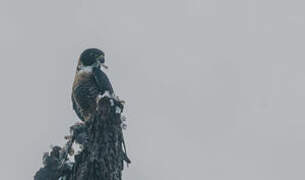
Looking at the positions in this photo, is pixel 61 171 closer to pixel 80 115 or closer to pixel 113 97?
pixel 113 97

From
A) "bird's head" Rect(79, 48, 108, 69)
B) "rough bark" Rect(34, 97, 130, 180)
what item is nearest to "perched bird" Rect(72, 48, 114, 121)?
"bird's head" Rect(79, 48, 108, 69)

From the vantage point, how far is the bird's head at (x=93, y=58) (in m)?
9.41

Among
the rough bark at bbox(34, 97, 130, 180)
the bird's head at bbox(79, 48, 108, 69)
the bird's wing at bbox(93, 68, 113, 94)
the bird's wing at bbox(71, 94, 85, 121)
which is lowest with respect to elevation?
the rough bark at bbox(34, 97, 130, 180)

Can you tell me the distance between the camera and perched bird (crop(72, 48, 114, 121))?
8.65 m

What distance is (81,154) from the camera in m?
6.30

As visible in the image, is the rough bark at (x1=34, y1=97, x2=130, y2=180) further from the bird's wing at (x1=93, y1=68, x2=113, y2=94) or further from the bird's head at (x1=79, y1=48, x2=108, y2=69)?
the bird's head at (x1=79, y1=48, x2=108, y2=69)

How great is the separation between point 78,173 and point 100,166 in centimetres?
34

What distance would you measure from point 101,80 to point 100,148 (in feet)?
9.17

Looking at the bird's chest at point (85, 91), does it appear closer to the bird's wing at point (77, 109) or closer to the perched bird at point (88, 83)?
the perched bird at point (88, 83)

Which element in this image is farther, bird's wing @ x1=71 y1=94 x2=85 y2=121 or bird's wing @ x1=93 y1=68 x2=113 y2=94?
bird's wing @ x1=71 y1=94 x2=85 y2=121

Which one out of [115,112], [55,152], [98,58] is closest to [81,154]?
[115,112]

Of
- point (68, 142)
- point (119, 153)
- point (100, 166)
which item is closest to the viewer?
point (100, 166)

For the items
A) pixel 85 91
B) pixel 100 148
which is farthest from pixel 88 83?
pixel 100 148

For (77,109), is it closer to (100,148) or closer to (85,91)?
(85,91)
